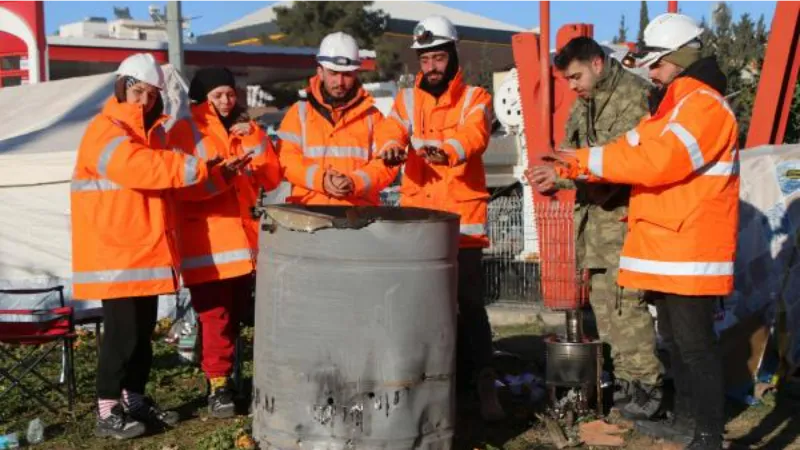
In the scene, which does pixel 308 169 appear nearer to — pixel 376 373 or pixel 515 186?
pixel 376 373

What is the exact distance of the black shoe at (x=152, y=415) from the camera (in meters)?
6.16

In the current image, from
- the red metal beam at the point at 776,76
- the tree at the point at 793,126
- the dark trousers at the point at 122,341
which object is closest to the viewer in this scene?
the dark trousers at the point at 122,341

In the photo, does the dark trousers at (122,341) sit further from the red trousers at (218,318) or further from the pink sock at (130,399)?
the red trousers at (218,318)

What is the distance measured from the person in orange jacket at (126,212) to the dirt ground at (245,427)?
0.28 meters

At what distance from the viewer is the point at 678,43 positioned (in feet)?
17.3

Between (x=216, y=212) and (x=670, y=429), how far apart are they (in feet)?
8.73

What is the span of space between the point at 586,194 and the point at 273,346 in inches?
80.3

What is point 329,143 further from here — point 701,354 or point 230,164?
point 701,354

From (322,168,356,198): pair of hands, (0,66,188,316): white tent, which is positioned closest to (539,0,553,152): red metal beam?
(322,168,356,198): pair of hands

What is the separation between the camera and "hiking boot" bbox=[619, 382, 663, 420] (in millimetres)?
6203

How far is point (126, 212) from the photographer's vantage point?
579cm

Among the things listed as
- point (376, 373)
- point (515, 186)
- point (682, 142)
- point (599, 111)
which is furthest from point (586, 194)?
point (515, 186)

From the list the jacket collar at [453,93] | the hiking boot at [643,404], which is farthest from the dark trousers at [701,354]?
the jacket collar at [453,93]

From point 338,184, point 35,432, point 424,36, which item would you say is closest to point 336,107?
point 338,184
